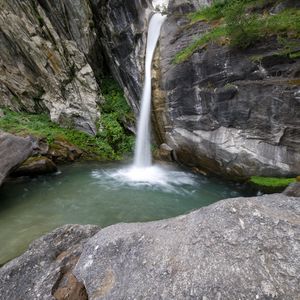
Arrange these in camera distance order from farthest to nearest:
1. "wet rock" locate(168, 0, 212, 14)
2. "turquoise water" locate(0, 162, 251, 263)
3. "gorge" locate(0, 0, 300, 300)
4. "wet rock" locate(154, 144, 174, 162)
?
"wet rock" locate(168, 0, 212, 14)
"wet rock" locate(154, 144, 174, 162)
"turquoise water" locate(0, 162, 251, 263)
"gorge" locate(0, 0, 300, 300)

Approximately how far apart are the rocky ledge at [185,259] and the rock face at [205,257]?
0.01 meters

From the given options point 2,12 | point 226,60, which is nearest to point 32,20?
point 2,12

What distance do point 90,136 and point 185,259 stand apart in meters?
11.8

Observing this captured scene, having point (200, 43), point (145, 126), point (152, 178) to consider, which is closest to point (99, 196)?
point (152, 178)

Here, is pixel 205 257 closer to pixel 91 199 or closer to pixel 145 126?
pixel 91 199

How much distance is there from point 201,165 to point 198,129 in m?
1.60

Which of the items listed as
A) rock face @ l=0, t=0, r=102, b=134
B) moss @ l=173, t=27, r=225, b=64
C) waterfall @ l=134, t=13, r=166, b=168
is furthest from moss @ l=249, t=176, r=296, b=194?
rock face @ l=0, t=0, r=102, b=134

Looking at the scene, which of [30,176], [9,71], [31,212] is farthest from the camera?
[9,71]

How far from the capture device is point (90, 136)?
Result: 565 inches

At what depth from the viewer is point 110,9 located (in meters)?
15.1

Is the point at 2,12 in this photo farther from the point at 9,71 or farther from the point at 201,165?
the point at 201,165

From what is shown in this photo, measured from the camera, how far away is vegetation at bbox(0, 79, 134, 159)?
13.2 meters

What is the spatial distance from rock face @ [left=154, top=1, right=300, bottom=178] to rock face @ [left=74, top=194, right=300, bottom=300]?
4.78 meters

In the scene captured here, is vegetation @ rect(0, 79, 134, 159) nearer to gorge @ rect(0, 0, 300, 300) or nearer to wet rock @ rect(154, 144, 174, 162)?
gorge @ rect(0, 0, 300, 300)
